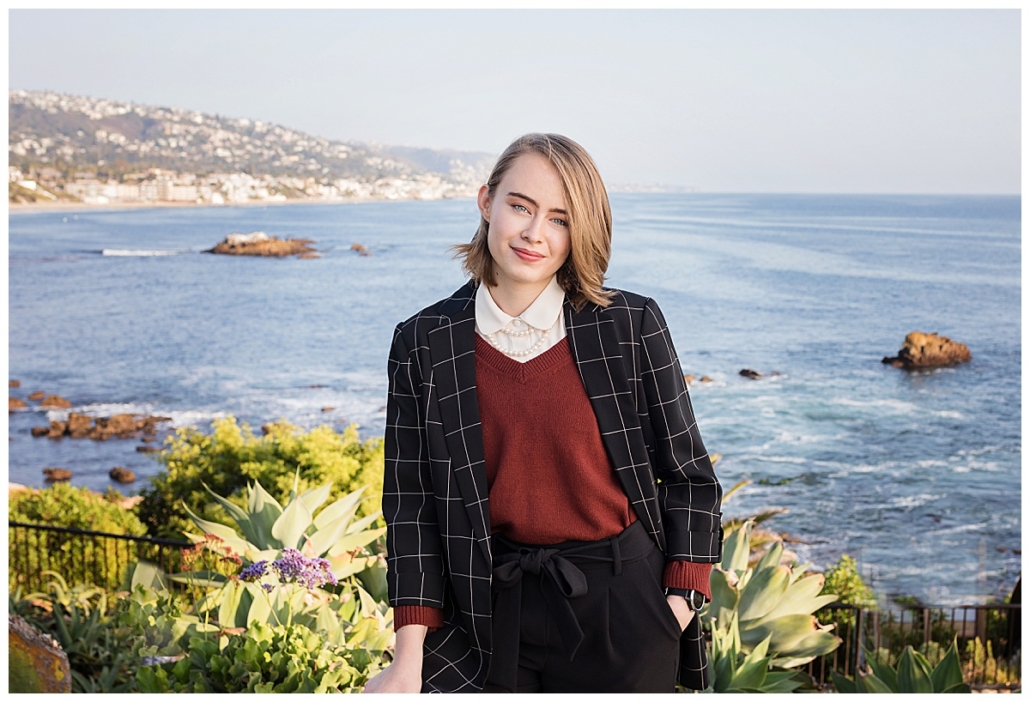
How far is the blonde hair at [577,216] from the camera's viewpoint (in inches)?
57.6

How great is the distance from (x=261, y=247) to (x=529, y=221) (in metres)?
47.0

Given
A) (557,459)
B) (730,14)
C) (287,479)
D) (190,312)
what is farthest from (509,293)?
(730,14)

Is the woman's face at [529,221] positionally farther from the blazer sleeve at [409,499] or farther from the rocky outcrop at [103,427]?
the rocky outcrop at [103,427]

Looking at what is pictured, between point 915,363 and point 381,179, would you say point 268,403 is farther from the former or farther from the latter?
point 915,363

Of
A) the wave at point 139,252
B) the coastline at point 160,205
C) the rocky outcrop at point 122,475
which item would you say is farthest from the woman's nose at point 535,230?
the wave at point 139,252

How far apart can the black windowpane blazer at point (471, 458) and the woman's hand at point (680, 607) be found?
7cm

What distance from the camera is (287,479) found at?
19.3 feet

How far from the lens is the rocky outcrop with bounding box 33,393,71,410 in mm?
32750

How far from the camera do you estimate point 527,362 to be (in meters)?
1.53

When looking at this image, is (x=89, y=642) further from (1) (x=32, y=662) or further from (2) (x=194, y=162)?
(2) (x=194, y=162)

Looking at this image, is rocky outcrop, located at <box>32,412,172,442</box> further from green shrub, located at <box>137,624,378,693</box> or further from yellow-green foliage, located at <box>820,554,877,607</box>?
green shrub, located at <box>137,624,378,693</box>

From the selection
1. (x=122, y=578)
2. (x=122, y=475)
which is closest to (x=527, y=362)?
(x=122, y=578)

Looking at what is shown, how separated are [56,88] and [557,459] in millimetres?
45537

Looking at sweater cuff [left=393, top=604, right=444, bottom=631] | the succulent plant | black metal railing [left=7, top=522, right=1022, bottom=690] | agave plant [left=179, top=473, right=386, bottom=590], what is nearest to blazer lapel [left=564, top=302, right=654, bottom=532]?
sweater cuff [left=393, top=604, right=444, bottom=631]
